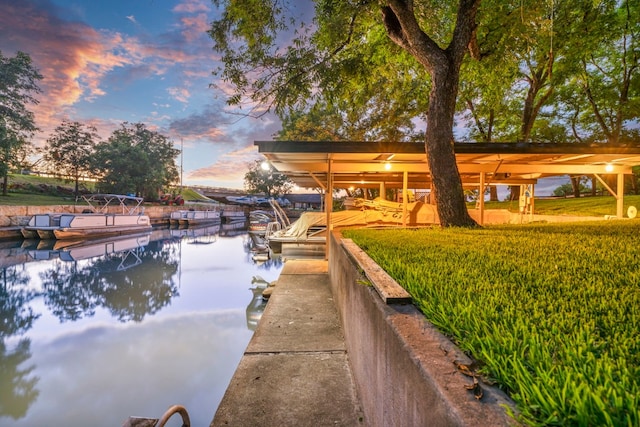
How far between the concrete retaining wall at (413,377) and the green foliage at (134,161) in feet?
133

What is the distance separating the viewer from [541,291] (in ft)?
6.20

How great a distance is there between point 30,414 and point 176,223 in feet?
105

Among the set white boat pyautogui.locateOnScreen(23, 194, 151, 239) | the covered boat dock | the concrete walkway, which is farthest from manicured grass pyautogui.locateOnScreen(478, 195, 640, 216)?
white boat pyautogui.locateOnScreen(23, 194, 151, 239)

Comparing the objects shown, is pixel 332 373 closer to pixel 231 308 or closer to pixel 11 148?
pixel 231 308

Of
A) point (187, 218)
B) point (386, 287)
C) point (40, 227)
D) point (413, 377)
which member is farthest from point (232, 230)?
point (413, 377)

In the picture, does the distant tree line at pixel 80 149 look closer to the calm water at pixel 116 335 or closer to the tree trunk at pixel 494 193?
the calm water at pixel 116 335

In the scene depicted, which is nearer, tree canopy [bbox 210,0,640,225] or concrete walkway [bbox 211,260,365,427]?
concrete walkway [bbox 211,260,365,427]

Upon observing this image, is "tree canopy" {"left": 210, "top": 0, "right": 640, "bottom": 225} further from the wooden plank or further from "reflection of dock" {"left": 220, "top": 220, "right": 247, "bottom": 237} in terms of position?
"reflection of dock" {"left": 220, "top": 220, "right": 247, "bottom": 237}

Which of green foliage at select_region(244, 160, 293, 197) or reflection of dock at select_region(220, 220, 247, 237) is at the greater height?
green foliage at select_region(244, 160, 293, 197)

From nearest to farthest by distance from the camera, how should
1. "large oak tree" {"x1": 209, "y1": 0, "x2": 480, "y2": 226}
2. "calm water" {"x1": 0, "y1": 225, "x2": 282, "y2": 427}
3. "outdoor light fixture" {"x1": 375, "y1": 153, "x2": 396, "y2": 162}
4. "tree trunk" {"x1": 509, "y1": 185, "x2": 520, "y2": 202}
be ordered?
1. "calm water" {"x1": 0, "y1": 225, "x2": 282, "y2": 427}
2. "outdoor light fixture" {"x1": 375, "y1": 153, "x2": 396, "y2": 162}
3. "large oak tree" {"x1": 209, "y1": 0, "x2": 480, "y2": 226}
4. "tree trunk" {"x1": 509, "y1": 185, "x2": 520, "y2": 202}

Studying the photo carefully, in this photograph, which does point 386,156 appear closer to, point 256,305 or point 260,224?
point 256,305

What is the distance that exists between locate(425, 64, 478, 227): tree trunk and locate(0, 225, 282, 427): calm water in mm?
5291

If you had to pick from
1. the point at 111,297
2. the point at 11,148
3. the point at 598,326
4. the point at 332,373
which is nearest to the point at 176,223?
the point at 11,148

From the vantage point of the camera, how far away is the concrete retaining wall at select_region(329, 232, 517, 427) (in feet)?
3.15
